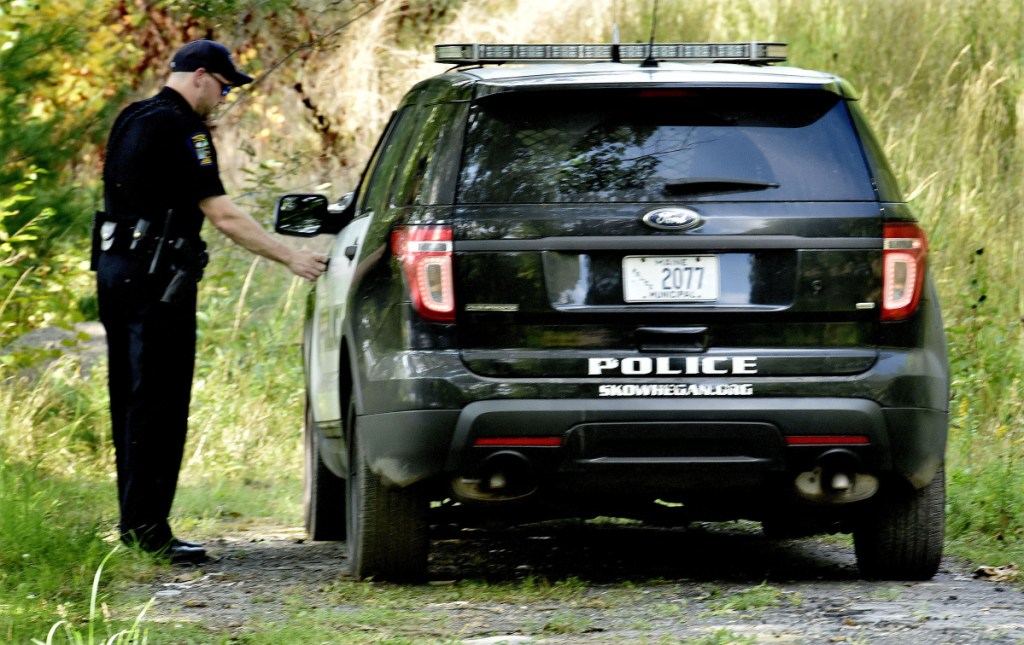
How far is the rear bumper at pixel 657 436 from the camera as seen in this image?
204 inches

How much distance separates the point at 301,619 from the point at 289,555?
2.05 m

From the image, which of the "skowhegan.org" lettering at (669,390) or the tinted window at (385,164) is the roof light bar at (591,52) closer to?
the tinted window at (385,164)

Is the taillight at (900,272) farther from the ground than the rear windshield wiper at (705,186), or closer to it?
closer to it

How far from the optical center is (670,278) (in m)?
5.25

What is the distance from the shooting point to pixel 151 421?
265 inches

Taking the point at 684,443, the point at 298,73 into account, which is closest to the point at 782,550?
the point at 684,443

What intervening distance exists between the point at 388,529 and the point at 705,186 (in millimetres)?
1600

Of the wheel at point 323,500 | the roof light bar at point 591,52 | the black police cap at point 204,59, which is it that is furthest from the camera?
the wheel at point 323,500

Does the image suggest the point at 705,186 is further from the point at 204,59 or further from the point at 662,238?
the point at 204,59

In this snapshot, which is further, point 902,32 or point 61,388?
point 902,32

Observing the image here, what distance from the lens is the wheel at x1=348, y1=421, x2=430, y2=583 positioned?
220 inches

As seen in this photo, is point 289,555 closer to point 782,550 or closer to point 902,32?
point 782,550

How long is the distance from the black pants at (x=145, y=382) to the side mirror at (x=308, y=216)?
0.51 meters

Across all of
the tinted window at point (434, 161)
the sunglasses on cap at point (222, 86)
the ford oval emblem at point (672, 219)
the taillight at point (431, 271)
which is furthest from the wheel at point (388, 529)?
the sunglasses on cap at point (222, 86)
